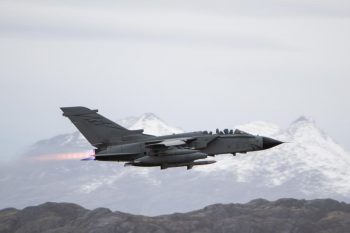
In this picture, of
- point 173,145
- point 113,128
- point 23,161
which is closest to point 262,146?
point 173,145

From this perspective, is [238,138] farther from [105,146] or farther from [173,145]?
[105,146]

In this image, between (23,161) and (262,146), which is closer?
(262,146)

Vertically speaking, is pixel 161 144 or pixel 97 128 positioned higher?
pixel 97 128

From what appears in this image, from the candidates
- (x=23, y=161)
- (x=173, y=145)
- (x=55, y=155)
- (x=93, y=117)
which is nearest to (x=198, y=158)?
(x=173, y=145)

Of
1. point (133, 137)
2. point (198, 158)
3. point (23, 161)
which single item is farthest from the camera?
point (23, 161)

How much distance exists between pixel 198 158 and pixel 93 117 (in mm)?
16307

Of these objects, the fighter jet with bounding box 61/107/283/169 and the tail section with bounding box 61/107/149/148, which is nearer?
the fighter jet with bounding box 61/107/283/169

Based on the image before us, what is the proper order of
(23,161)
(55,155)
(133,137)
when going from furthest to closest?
(23,161), (55,155), (133,137)

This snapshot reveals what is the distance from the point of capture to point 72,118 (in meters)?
103

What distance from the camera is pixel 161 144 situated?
95250 millimetres

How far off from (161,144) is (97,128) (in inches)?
420

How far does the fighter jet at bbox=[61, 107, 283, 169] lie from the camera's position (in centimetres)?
9612

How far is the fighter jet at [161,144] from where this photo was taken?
96125 mm

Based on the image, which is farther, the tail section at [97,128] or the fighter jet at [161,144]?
the tail section at [97,128]
